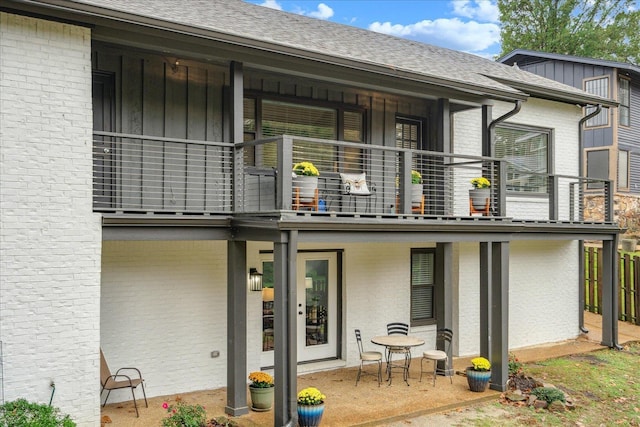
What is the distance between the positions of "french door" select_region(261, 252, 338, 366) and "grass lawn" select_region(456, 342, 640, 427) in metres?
3.29

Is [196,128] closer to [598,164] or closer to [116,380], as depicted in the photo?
[116,380]

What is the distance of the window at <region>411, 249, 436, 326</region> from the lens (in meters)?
12.5

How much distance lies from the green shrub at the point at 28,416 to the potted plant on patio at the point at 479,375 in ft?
20.1

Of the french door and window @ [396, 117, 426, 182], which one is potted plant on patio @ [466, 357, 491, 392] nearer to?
the french door

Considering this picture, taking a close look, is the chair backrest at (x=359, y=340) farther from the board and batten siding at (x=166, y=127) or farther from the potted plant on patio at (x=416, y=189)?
the board and batten siding at (x=166, y=127)

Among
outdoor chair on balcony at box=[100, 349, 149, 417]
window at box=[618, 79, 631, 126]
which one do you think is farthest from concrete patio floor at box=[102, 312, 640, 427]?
window at box=[618, 79, 631, 126]

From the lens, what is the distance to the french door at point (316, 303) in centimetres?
1115

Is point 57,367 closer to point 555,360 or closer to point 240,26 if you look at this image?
point 240,26

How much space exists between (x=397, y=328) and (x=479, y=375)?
6.41 ft

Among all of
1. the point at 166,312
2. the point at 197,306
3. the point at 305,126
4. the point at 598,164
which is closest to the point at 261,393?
the point at 197,306

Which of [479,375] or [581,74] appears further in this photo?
[581,74]

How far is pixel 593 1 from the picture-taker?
33562 millimetres

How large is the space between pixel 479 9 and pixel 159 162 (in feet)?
419

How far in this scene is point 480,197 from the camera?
11188 millimetres
